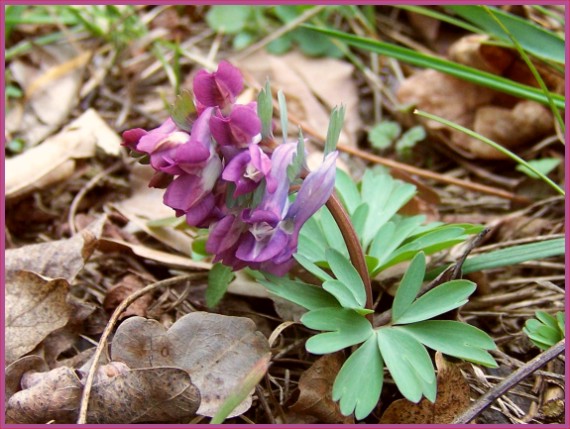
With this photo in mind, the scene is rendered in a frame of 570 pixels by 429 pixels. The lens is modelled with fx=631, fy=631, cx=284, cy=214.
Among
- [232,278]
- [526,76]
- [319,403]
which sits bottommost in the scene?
[319,403]

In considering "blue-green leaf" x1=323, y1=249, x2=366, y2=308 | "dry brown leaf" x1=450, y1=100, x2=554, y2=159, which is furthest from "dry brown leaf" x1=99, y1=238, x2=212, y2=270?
"dry brown leaf" x1=450, y1=100, x2=554, y2=159

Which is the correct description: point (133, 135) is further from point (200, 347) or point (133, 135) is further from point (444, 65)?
point (444, 65)

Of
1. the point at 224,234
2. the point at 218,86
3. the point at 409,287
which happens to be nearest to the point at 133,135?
the point at 218,86

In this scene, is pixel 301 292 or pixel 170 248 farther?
pixel 170 248

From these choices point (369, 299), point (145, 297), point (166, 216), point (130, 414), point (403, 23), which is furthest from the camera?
point (403, 23)

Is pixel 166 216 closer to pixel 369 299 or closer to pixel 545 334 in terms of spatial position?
pixel 369 299

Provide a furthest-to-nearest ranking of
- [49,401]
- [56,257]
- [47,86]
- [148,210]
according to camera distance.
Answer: [47,86], [148,210], [56,257], [49,401]

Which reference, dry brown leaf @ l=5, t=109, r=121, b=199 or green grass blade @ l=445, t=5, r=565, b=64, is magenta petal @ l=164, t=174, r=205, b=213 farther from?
green grass blade @ l=445, t=5, r=565, b=64

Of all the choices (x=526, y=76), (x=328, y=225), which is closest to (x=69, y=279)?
(x=328, y=225)
